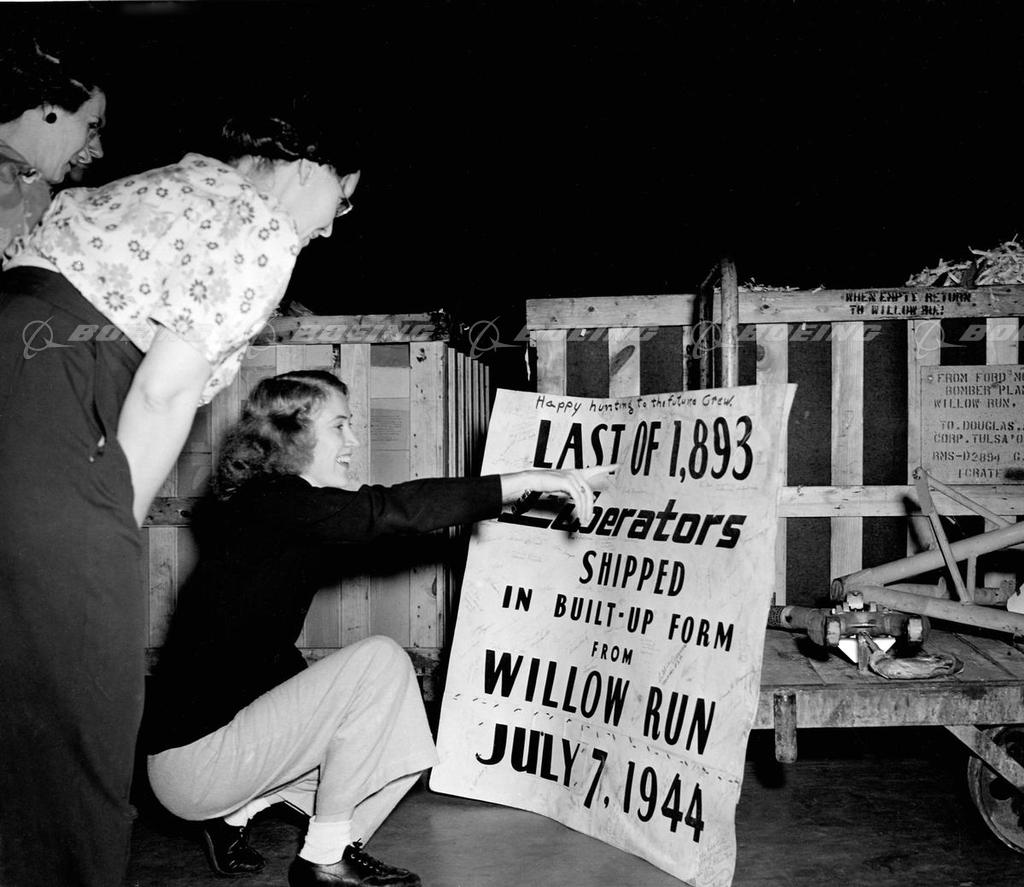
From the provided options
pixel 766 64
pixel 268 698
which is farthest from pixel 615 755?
pixel 766 64

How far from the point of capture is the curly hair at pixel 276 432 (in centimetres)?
284

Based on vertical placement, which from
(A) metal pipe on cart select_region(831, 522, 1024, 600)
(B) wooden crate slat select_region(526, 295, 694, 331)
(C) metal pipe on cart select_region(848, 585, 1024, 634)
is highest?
(B) wooden crate slat select_region(526, 295, 694, 331)

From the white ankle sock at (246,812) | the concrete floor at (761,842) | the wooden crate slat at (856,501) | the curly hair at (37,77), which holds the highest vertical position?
the curly hair at (37,77)

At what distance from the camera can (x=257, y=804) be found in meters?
2.99

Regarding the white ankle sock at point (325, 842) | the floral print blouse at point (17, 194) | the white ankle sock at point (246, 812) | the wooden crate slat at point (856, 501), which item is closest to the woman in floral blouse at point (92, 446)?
the floral print blouse at point (17, 194)

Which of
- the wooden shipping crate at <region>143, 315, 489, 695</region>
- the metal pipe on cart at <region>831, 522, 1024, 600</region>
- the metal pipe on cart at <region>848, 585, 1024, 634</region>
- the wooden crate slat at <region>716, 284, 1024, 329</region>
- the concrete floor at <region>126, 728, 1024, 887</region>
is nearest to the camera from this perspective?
the concrete floor at <region>126, 728, 1024, 887</region>

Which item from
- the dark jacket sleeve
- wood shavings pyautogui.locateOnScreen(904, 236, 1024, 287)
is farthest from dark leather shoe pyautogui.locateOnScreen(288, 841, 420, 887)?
wood shavings pyautogui.locateOnScreen(904, 236, 1024, 287)

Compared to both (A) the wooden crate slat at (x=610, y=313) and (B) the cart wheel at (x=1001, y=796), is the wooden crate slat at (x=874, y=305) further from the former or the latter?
(B) the cart wheel at (x=1001, y=796)

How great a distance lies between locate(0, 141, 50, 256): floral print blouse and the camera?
200 centimetres

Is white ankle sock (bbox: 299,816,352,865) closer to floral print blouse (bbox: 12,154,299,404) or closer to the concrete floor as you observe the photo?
the concrete floor

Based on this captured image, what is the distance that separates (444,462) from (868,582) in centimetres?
211

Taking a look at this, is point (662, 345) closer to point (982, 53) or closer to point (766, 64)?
point (766, 64)

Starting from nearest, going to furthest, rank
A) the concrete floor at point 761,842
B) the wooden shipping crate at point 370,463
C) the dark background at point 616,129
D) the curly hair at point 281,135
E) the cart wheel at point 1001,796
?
the curly hair at point 281,135 → the concrete floor at point 761,842 → the cart wheel at point 1001,796 → the wooden shipping crate at point 370,463 → the dark background at point 616,129

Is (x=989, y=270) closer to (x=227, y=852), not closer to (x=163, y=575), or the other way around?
(x=227, y=852)
